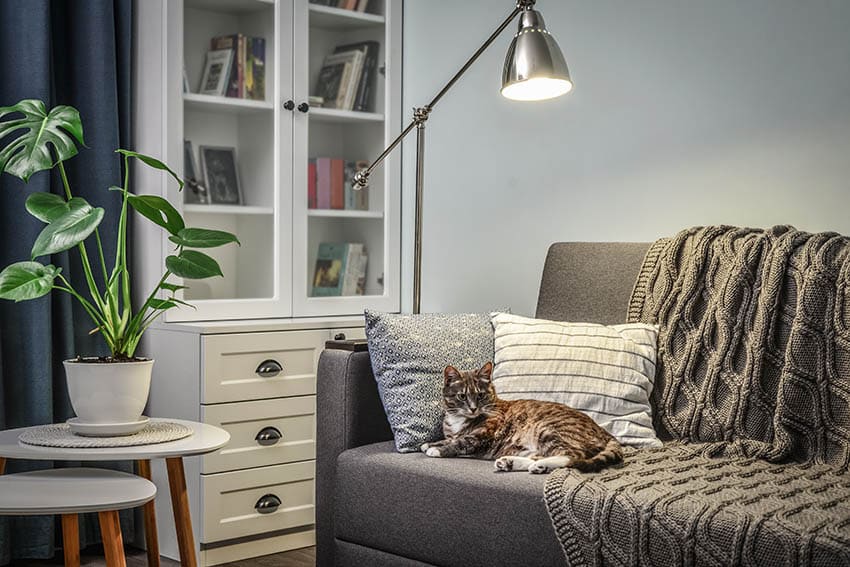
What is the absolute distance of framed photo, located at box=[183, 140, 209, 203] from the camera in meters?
2.97

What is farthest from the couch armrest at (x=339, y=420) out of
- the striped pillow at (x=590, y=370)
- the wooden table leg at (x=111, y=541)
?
the wooden table leg at (x=111, y=541)

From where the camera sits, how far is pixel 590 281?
256 centimetres

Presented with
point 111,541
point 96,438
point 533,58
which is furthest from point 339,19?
point 111,541

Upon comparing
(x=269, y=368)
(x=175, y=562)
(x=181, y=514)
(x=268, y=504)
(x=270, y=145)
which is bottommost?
(x=175, y=562)

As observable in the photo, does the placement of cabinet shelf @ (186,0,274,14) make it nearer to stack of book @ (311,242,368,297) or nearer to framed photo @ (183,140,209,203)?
framed photo @ (183,140,209,203)

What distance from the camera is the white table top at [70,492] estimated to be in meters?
1.84

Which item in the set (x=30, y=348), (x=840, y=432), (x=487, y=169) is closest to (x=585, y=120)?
(x=487, y=169)

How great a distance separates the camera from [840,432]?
2.03 meters

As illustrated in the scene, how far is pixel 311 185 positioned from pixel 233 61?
1.51 ft

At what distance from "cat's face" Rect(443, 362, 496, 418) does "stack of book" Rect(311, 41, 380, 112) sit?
4.45 ft

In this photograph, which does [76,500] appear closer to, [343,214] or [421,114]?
[421,114]

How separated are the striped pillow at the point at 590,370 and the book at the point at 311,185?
1.09m

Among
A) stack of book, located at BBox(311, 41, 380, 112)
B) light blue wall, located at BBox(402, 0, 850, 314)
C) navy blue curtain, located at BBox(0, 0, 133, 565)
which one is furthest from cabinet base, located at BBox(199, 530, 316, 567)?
stack of book, located at BBox(311, 41, 380, 112)

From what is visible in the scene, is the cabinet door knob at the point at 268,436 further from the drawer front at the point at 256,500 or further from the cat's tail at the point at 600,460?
the cat's tail at the point at 600,460
